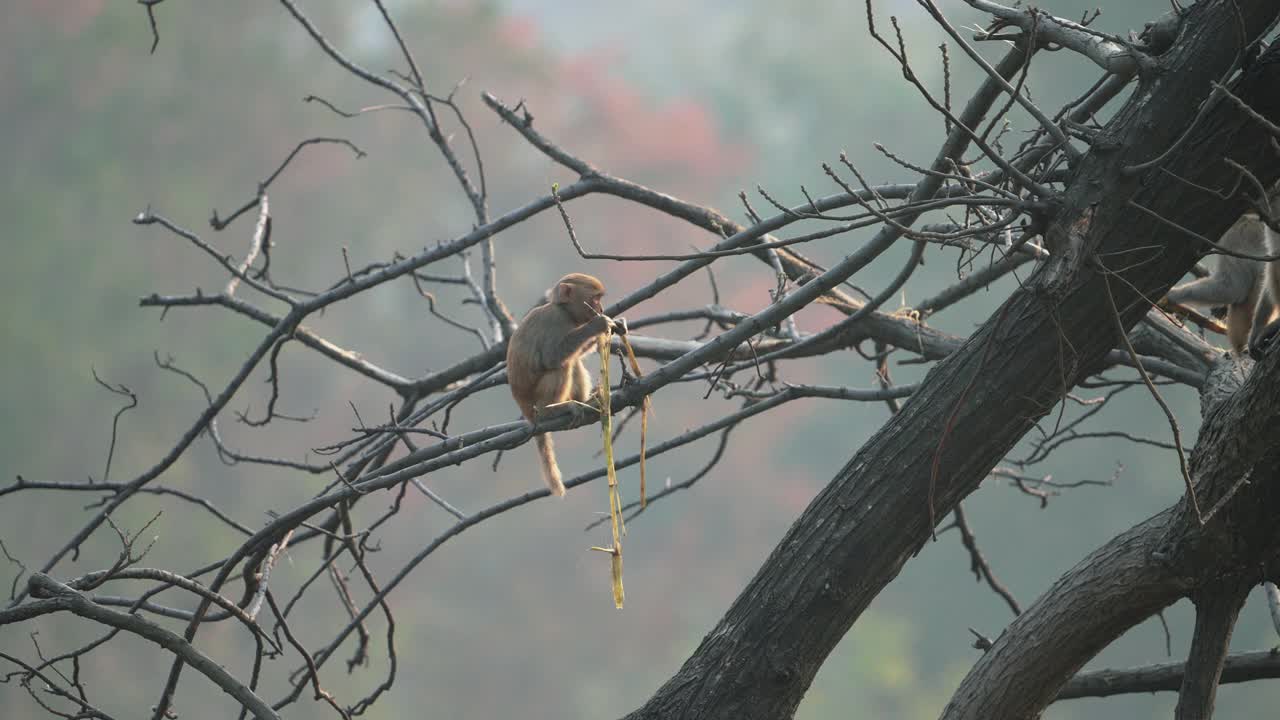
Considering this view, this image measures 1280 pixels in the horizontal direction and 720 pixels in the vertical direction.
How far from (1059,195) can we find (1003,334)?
1.02ft

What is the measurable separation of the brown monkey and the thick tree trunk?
103cm

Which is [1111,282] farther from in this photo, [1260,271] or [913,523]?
[1260,271]

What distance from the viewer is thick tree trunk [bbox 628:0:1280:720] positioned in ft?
6.48

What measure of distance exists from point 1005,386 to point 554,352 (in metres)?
1.41

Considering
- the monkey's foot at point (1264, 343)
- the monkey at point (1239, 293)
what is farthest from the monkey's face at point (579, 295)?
the monkey at point (1239, 293)

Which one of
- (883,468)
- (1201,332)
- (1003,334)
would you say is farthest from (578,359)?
(1201,332)

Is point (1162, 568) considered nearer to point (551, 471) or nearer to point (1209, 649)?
point (1209, 649)

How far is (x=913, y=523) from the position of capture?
2.24 meters

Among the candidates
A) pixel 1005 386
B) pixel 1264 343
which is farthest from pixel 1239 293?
pixel 1005 386

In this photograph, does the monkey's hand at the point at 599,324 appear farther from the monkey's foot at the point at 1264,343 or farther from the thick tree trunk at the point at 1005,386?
the monkey's foot at the point at 1264,343

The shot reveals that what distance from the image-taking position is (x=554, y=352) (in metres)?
3.13

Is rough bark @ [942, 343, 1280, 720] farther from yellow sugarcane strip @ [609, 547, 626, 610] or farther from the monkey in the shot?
the monkey

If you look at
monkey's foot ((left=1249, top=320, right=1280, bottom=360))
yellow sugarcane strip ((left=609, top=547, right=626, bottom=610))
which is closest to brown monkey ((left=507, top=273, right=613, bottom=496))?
yellow sugarcane strip ((left=609, top=547, right=626, bottom=610))

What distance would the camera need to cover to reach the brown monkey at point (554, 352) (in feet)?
10.2
